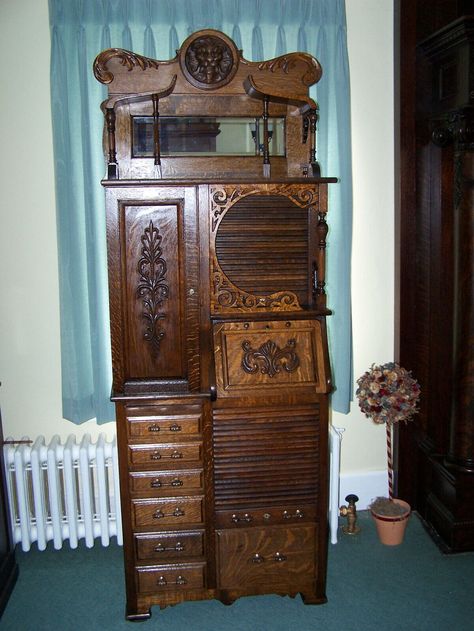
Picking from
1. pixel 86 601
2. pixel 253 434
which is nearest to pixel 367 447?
pixel 253 434

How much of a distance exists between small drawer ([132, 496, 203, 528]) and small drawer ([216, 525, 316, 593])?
147mm

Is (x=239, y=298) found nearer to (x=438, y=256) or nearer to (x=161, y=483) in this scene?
(x=161, y=483)

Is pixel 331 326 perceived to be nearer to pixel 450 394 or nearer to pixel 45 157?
pixel 450 394

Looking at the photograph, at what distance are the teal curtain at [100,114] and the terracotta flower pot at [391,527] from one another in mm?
995

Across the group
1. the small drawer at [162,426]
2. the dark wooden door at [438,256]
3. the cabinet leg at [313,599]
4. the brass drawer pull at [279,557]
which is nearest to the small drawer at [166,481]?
the small drawer at [162,426]

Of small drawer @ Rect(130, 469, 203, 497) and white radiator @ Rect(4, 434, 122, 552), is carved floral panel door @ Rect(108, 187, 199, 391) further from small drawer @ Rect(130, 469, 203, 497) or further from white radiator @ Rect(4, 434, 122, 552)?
white radiator @ Rect(4, 434, 122, 552)

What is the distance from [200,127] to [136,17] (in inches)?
26.0

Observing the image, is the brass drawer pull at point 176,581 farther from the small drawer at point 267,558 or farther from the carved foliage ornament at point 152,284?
the carved foliage ornament at point 152,284

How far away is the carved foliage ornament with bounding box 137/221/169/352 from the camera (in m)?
2.24

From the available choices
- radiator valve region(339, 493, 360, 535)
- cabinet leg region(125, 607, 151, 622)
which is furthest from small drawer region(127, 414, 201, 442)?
radiator valve region(339, 493, 360, 535)

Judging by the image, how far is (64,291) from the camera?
2.66 m

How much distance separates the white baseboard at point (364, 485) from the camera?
10.2 feet

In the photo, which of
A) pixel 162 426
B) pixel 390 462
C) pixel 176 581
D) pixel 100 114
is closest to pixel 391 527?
pixel 390 462

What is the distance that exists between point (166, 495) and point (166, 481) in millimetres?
61
